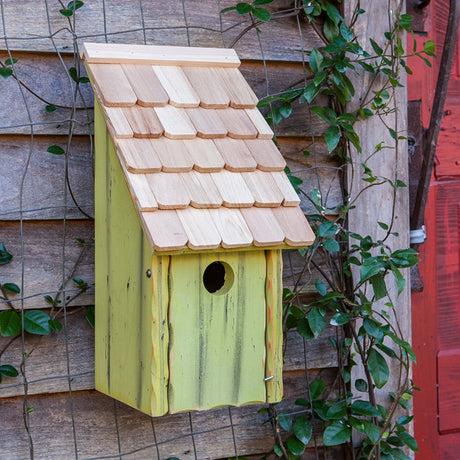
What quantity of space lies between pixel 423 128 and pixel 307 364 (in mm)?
951

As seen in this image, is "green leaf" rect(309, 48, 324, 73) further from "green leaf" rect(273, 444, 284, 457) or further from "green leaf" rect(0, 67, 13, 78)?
"green leaf" rect(273, 444, 284, 457)

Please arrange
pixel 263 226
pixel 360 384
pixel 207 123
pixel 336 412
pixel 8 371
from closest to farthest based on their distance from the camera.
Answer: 1. pixel 263 226
2. pixel 207 123
3. pixel 8 371
4. pixel 336 412
5. pixel 360 384

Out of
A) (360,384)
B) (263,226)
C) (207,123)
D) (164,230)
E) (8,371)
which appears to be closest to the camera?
(164,230)

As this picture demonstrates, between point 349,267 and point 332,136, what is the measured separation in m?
0.39

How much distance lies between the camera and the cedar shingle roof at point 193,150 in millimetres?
1421

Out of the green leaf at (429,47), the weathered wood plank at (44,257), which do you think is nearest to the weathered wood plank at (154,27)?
the green leaf at (429,47)

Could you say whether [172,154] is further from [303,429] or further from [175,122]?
[303,429]

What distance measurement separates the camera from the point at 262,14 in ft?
6.21

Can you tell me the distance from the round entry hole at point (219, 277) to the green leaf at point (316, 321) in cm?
32

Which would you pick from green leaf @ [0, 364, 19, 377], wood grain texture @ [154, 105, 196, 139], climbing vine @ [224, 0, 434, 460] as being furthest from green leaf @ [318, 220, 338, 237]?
green leaf @ [0, 364, 19, 377]

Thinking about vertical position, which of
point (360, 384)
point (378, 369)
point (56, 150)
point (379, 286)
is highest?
point (56, 150)

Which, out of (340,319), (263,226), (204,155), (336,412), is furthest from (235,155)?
(336,412)

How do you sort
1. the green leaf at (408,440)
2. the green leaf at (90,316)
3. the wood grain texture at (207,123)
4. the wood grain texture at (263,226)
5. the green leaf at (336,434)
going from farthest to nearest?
the green leaf at (408,440), the green leaf at (336,434), the green leaf at (90,316), the wood grain texture at (207,123), the wood grain texture at (263,226)

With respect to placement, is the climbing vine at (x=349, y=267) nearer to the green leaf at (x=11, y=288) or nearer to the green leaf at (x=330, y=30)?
the green leaf at (x=330, y=30)
